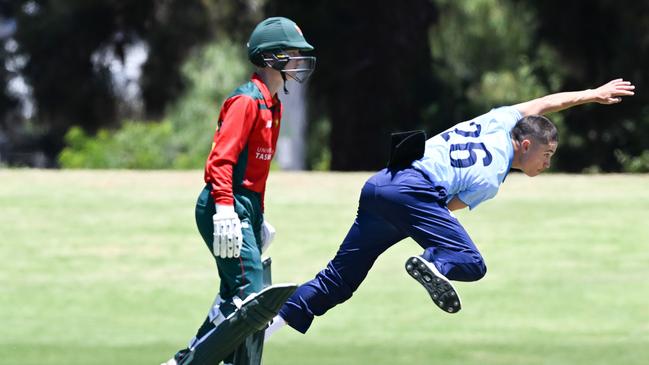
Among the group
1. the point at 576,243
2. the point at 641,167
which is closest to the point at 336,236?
the point at 576,243

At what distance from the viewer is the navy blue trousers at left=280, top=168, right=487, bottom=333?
6.87 m

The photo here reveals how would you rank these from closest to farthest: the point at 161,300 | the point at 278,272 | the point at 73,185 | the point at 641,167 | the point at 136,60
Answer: the point at 161,300, the point at 278,272, the point at 73,185, the point at 136,60, the point at 641,167

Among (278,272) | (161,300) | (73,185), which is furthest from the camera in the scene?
(73,185)

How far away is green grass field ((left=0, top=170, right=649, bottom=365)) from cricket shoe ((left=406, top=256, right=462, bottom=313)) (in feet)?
8.83

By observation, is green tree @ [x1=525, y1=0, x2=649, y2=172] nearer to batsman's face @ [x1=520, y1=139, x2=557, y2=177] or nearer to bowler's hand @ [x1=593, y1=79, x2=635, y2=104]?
bowler's hand @ [x1=593, y1=79, x2=635, y2=104]

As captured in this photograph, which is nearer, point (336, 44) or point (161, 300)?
point (161, 300)

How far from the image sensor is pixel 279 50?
6.95 m

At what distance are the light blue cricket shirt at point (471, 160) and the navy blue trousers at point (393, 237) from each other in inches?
3.0

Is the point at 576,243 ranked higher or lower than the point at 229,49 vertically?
higher

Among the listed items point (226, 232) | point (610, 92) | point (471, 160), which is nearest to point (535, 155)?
point (471, 160)

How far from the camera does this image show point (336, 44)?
20.2m

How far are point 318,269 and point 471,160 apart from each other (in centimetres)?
690

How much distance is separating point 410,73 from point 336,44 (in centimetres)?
119

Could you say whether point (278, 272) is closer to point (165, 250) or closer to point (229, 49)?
point (165, 250)
